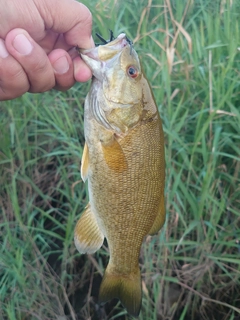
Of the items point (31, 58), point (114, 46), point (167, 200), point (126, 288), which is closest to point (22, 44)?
point (31, 58)

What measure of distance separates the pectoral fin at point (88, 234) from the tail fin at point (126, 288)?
0.12m

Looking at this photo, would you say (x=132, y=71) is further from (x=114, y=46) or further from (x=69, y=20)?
(x=69, y=20)

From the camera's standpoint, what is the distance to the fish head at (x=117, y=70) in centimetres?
149

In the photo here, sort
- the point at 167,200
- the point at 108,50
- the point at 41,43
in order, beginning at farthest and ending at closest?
the point at 167,200 < the point at 41,43 < the point at 108,50

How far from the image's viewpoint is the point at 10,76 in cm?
158

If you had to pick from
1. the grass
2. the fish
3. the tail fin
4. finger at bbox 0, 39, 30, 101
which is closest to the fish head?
the fish

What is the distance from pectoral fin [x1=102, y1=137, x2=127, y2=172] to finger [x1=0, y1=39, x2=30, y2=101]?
375 millimetres

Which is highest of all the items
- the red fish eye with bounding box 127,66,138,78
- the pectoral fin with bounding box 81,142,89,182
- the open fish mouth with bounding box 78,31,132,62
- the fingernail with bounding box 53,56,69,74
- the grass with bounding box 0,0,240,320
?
the open fish mouth with bounding box 78,31,132,62

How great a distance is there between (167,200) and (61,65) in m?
0.93

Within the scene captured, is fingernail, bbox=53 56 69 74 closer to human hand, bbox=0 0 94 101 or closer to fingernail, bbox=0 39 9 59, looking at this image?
human hand, bbox=0 0 94 101

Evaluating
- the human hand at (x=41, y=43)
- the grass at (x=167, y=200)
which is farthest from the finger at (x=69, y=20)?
the grass at (x=167, y=200)

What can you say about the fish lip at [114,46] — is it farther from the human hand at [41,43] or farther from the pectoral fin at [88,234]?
the pectoral fin at [88,234]

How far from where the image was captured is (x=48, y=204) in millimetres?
2646

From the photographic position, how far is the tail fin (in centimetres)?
171
